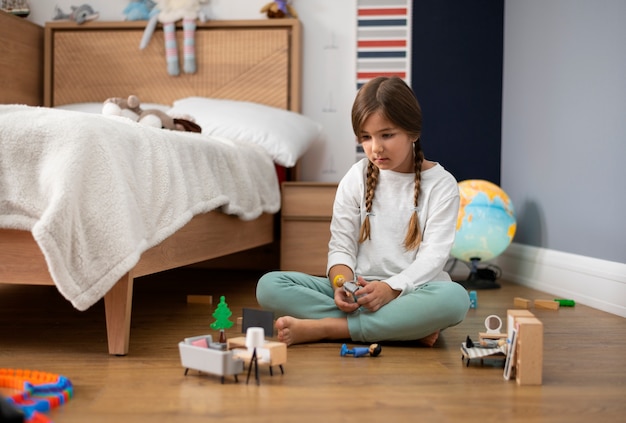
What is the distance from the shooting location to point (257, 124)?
3248 mm

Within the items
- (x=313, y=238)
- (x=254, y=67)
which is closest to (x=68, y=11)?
(x=254, y=67)

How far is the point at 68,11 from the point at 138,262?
268 centimetres

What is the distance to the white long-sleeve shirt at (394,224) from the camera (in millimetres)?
1839

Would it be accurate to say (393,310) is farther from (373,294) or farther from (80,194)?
(80,194)

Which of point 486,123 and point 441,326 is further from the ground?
point 486,123

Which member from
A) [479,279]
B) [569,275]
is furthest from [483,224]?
[569,275]

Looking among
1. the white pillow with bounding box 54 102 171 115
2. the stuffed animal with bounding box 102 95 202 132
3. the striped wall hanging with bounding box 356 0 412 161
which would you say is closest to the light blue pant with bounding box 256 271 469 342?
the stuffed animal with bounding box 102 95 202 132

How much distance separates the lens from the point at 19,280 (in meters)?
1.60

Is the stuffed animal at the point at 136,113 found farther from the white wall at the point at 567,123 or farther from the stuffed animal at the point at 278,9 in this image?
the white wall at the point at 567,123

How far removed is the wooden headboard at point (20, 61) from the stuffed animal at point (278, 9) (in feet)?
3.94

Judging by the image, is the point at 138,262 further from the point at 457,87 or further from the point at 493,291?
the point at 457,87

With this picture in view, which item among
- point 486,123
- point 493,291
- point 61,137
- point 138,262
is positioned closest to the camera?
point 61,137

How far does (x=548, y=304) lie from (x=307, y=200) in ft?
3.71

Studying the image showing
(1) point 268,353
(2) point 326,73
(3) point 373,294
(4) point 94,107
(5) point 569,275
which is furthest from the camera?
(2) point 326,73
